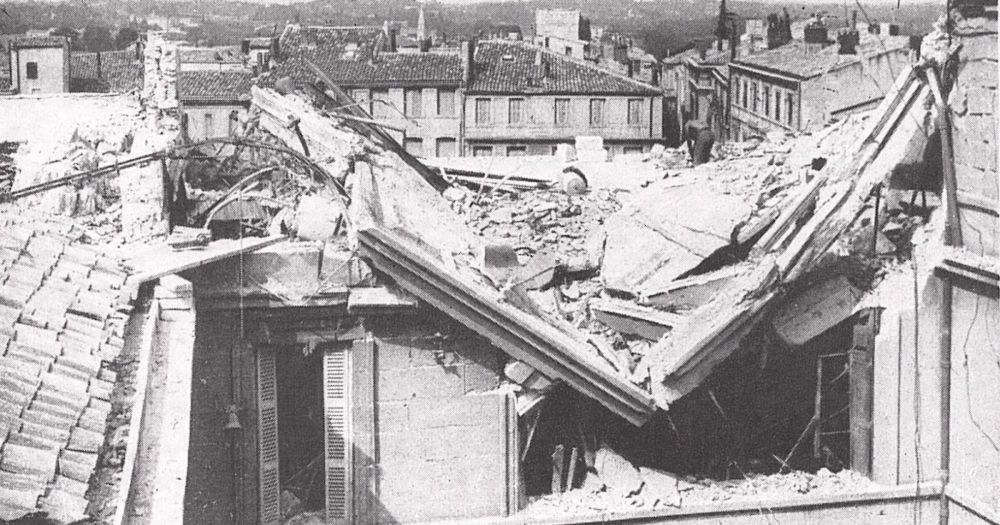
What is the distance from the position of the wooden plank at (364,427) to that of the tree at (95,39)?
288 ft

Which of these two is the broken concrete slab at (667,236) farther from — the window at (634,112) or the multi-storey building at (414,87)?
the window at (634,112)

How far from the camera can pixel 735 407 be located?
40.0ft

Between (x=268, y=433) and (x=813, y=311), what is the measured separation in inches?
224

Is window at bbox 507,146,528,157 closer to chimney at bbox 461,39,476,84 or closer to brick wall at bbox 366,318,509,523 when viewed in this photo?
chimney at bbox 461,39,476,84

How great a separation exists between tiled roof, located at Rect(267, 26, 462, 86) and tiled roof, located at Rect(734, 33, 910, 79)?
635 inches

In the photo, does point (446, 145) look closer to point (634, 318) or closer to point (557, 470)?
point (634, 318)

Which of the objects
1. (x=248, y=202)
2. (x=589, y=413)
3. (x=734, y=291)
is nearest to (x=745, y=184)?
(x=734, y=291)

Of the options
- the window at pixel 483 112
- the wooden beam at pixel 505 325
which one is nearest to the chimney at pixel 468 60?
the window at pixel 483 112

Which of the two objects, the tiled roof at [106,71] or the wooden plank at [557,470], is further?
the tiled roof at [106,71]

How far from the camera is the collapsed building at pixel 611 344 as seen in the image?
10844 mm

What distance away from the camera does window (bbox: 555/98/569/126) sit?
208 ft

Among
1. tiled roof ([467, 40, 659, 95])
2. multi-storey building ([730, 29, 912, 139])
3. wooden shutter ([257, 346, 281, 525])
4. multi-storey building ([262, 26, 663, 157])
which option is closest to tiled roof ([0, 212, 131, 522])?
wooden shutter ([257, 346, 281, 525])

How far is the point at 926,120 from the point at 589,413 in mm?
4493

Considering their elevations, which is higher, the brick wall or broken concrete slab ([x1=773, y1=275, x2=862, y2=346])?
broken concrete slab ([x1=773, y1=275, x2=862, y2=346])
